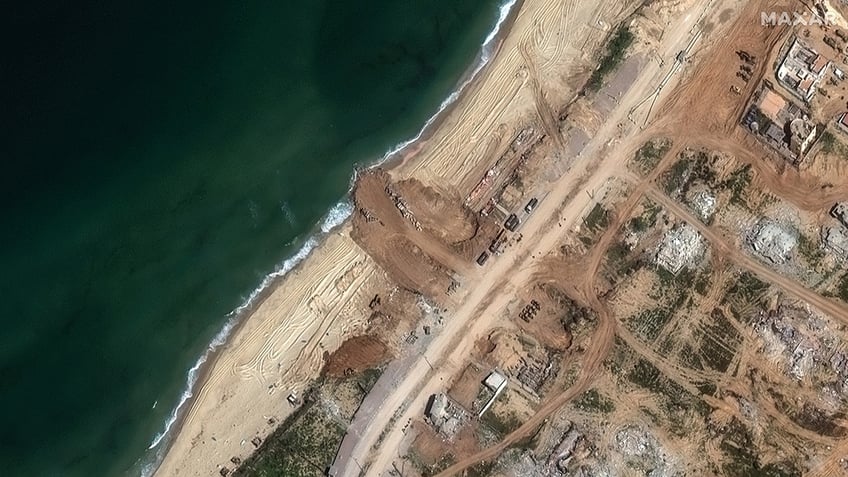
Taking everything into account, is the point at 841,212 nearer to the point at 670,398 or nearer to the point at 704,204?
the point at 704,204

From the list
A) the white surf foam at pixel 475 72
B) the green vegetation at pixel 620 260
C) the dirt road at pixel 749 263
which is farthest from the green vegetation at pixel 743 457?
the white surf foam at pixel 475 72

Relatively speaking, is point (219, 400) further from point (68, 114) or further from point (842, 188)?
point (842, 188)

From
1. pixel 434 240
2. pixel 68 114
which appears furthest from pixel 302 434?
pixel 68 114

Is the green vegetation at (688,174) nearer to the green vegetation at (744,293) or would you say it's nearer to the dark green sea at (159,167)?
the green vegetation at (744,293)

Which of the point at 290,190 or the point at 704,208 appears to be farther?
the point at 290,190

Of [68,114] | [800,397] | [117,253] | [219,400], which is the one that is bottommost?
[800,397]

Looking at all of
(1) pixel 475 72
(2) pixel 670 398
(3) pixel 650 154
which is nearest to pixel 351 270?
(1) pixel 475 72
